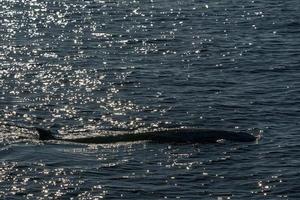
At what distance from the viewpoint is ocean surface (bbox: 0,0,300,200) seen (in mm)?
38406

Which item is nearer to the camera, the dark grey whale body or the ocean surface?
the ocean surface

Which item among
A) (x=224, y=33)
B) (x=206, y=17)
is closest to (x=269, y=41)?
(x=224, y=33)

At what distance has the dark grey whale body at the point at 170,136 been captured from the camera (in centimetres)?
4403

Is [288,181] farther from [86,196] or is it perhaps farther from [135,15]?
[135,15]

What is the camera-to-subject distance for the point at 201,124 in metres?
47.2

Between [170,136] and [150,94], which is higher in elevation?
[150,94]

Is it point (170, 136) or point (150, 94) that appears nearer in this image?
point (170, 136)

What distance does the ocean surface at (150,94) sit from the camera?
3841cm

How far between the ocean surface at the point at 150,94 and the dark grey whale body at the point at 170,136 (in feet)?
1.81

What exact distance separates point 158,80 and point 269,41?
13.6 m

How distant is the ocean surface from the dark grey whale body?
0.55 meters

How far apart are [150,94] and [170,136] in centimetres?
893

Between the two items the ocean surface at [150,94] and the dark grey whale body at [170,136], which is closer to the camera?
the ocean surface at [150,94]

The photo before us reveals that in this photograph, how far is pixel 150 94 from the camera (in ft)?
174
